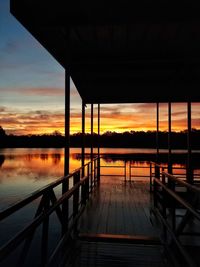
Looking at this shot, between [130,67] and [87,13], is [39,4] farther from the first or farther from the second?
[130,67]


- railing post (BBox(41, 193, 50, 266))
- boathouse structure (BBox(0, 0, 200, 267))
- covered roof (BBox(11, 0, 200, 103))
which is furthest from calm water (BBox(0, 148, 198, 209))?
covered roof (BBox(11, 0, 200, 103))

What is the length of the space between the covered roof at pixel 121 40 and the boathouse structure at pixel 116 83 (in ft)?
0.03

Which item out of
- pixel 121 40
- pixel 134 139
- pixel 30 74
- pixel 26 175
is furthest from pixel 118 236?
pixel 134 139

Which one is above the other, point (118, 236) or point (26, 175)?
point (118, 236)

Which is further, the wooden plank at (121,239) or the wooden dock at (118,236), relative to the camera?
the wooden plank at (121,239)

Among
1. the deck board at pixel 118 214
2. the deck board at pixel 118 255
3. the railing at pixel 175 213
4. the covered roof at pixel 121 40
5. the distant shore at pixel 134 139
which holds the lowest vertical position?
the deck board at pixel 118 214

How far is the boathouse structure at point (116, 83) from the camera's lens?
2186mm

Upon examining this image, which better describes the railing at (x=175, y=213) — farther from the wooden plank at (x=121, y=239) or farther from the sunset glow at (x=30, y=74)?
the sunset glow at (x=30, y=74)

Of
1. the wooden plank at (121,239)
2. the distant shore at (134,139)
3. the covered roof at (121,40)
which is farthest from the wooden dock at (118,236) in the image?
the covered roof at (121,40)

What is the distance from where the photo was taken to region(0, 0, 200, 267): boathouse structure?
2186 mm

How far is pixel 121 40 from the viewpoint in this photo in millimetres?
3291

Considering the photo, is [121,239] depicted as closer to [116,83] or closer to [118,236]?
[118,236]

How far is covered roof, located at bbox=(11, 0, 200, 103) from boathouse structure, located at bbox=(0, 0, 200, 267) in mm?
10

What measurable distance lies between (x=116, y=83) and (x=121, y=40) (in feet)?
6.62
